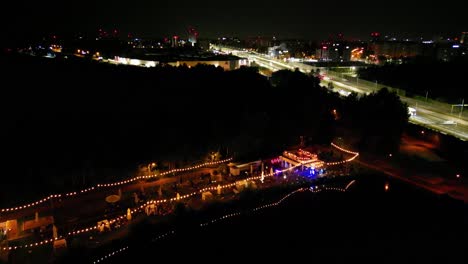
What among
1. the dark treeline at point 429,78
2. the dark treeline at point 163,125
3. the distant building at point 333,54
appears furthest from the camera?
the distant building at point 333,54

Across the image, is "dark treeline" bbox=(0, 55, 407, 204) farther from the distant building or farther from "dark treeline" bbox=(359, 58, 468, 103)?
the distant building

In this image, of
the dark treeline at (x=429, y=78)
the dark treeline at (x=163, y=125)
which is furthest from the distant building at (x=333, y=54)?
the dark treeline at (x=163, y=125)

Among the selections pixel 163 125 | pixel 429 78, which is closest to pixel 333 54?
pixel 429 78

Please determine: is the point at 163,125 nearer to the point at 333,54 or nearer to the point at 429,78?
the point at 429,78

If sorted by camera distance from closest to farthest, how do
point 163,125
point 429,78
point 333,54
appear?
point 163,125
point 429,78
point 333,54

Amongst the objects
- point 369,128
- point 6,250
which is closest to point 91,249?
point 6,250

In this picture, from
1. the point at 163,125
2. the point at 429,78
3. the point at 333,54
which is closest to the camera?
the point at 163,125

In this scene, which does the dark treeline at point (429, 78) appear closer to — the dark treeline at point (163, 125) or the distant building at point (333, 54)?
the dark treeline at point (163, 125)
